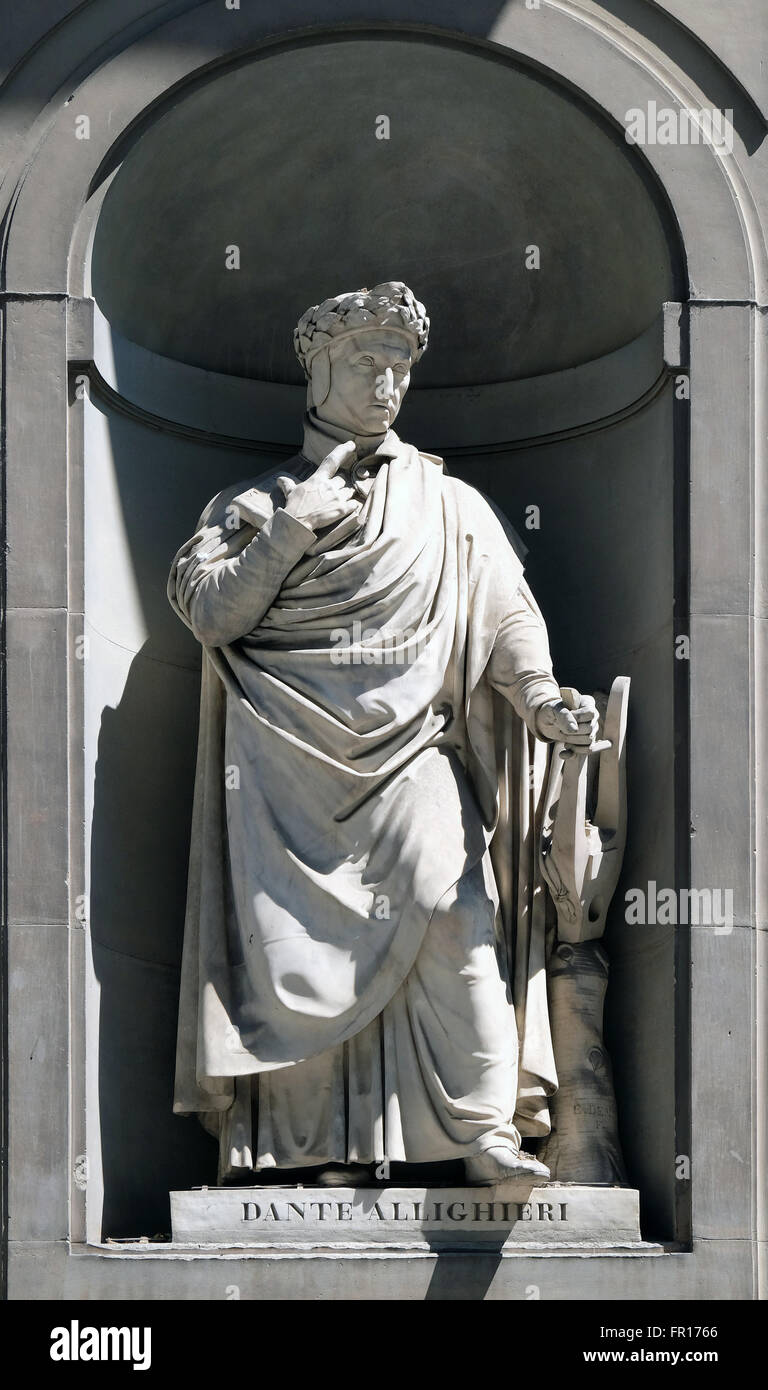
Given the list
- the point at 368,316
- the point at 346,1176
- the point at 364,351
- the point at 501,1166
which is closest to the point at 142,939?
the point at 346,1176

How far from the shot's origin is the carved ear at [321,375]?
14180 mm

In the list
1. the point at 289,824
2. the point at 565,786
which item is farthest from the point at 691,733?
the point at 289,824

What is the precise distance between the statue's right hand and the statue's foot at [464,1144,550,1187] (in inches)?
90.4

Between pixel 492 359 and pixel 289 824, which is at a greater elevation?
pixel 492 359

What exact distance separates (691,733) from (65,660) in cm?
224

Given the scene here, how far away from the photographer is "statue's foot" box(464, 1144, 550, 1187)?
1320cm

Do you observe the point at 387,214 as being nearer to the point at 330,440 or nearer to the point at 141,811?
the point at 330,440

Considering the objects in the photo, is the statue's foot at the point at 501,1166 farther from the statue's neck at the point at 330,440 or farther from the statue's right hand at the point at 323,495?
the statue's neck at the point at 330,440

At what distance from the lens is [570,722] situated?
44.2 feet

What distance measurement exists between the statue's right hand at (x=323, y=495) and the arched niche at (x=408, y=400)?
0.81 metres
